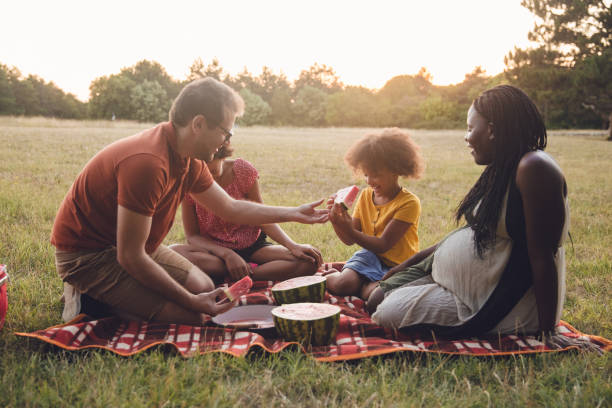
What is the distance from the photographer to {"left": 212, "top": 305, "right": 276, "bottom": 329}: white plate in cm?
287

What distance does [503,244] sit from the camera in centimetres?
252

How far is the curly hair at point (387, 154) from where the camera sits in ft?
11.3

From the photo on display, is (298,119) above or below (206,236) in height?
above

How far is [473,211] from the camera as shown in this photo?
2676mm

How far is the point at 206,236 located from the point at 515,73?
27.8m

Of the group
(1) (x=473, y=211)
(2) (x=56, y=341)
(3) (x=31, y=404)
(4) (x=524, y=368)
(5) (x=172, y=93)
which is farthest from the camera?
(5) (x=172, y=93)

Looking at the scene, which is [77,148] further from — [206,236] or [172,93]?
[172,93]

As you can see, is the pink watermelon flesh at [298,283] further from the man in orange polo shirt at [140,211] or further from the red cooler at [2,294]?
the red cooler at [2,294]

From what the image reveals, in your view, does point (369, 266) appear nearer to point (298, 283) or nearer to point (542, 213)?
point (298, 283)

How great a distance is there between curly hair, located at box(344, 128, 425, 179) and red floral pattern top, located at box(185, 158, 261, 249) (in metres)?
0.96

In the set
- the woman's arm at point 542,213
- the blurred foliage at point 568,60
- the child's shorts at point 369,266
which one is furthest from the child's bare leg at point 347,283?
the blurred foliage at point 568,60

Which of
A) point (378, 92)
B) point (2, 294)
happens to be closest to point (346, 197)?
point (2, 294)

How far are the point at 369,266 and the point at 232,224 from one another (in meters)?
1.25

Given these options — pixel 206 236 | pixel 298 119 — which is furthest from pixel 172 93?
pixel 206 236
